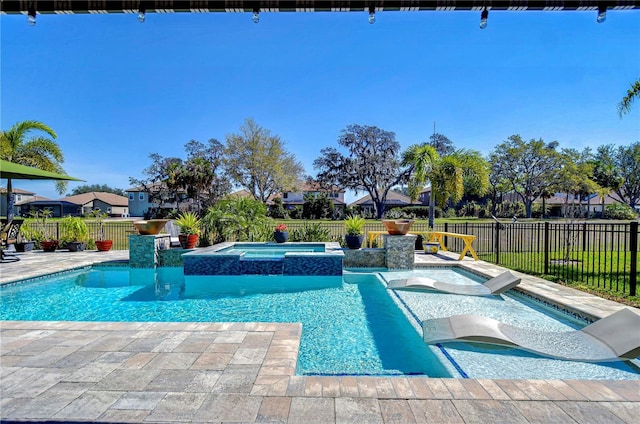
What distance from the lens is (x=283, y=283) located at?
7969 millimetres

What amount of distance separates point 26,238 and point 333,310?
502 inches

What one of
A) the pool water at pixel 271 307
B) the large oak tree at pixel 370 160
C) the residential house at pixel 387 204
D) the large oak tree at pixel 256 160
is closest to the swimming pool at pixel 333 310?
the pool water at pixel 271 307

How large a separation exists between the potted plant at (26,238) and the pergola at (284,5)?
12223 mm

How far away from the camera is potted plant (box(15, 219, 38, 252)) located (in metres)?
11.6

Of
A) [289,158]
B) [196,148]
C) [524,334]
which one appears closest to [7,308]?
[524,334]

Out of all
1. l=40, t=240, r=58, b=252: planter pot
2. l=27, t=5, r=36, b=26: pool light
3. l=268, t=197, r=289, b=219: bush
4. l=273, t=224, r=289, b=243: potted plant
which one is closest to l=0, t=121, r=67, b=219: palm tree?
l=40, t=240, r=58, b=252: planter pot

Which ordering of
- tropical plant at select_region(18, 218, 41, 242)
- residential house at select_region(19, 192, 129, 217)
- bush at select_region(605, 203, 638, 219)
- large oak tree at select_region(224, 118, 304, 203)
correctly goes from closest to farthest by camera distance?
tropical plant at select_region(18, 218, 41, 242)
large oak tree at select_region(224, 118, 304, 203)
bush at select_region(605, 203, 638, 219)
residential house at select_region(19, 192, 129, 217)

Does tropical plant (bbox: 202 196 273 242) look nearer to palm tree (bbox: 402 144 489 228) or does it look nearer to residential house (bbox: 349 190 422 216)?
palm tree (bbox: 402 144 489 228)

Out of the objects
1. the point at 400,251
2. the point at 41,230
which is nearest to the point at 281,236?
the point at 400,251

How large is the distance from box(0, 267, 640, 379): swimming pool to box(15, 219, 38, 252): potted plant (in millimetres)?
4617

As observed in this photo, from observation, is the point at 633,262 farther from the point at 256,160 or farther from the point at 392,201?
the point at 392,201

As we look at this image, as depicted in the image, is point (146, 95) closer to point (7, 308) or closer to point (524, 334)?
point (7, 308)

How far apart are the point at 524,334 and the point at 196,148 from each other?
41.1m

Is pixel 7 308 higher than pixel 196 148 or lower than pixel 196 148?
lower
